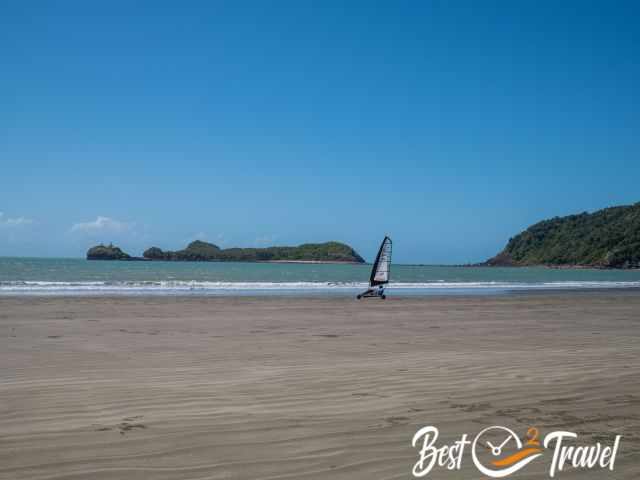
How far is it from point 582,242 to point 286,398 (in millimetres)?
166179

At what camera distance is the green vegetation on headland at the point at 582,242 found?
132500 millimetres

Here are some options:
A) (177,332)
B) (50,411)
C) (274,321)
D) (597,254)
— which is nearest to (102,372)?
(50,411)

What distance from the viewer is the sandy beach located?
347 centimetres

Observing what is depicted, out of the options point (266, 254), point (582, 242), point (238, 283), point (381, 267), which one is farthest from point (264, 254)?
point (381, 267)

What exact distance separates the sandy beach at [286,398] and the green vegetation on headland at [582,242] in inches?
5418

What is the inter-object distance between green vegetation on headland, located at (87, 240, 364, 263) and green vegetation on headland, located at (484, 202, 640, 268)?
48.0 metres

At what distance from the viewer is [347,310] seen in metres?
17.3

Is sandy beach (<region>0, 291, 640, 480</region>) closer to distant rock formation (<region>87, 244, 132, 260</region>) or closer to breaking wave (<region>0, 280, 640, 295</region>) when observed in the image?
breaking wave (<region>0, 280, 640, 295</region>)

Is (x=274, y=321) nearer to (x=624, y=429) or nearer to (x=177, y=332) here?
(x=177, y=332)

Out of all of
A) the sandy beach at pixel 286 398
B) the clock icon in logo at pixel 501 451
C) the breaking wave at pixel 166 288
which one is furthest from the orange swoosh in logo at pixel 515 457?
the breaking wave at pixel 166 288

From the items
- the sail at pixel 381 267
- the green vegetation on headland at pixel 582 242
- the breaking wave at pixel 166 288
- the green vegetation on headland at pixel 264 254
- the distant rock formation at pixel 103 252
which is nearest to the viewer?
the sail at pixel 381 267

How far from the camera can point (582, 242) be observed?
155m

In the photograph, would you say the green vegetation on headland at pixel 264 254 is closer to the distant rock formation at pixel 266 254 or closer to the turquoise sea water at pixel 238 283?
the distant rock formation at pixel 266 254

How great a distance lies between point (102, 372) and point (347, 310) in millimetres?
11475
